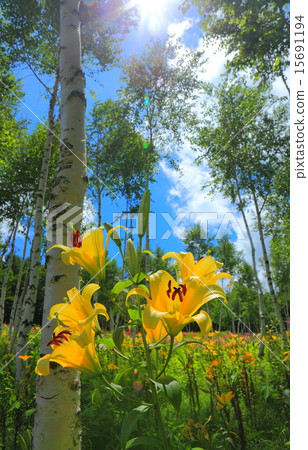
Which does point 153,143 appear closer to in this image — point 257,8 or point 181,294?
point 257,8

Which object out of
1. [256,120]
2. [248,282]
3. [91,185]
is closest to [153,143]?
[91,185]

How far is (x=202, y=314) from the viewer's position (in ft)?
2.40

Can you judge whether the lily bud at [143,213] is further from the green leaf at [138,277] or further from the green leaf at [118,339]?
the green leaf at [118,339]

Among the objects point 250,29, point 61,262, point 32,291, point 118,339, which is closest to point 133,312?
point 118,339

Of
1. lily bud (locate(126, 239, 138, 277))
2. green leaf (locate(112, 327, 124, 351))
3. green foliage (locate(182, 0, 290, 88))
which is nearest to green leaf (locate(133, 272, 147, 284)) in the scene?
lily bud (locate(126, 239, 138, 277))

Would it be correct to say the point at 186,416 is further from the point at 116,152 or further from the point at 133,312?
the point at 116,152

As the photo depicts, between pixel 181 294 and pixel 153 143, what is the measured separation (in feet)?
32.8

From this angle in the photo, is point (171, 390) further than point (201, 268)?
No

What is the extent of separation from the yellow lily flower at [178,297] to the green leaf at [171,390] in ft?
0.39

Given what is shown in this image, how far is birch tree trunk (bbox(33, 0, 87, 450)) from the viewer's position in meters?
1.38

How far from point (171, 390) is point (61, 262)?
4.15 feet

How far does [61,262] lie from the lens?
177 centimetres

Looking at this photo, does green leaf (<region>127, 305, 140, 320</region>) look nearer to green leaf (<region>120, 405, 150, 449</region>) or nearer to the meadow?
green leaf (<region>120, 405, 150, 449</region>)

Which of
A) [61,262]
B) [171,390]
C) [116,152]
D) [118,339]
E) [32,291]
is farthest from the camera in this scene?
[116,152]
